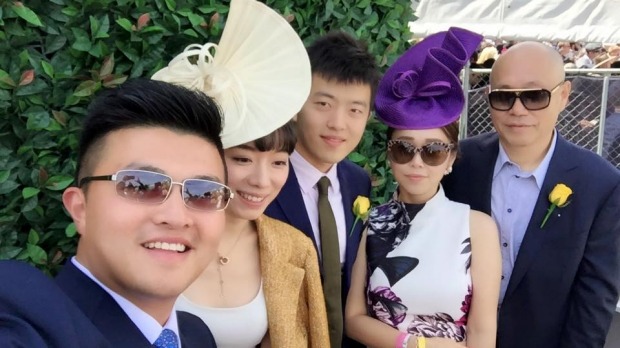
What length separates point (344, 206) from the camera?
2902 millimetres

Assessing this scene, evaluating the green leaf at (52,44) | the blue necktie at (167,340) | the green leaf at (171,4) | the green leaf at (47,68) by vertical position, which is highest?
the green leaf at (171,4)

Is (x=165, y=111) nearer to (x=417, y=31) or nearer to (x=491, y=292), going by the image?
(x=491, y=292)

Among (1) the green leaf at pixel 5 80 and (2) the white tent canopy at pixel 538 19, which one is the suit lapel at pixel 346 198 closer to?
(1) the green leaf at pixel 5 80

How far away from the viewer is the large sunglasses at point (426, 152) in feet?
8.39

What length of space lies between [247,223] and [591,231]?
5.03ft

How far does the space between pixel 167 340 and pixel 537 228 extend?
1817mm

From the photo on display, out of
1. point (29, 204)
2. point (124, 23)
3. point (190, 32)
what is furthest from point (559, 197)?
point (29, 204)

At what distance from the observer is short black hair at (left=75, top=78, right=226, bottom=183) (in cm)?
154

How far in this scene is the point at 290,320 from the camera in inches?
89.0

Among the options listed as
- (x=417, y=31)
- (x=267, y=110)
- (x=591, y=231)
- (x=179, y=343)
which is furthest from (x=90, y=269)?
(x=417, y=31)

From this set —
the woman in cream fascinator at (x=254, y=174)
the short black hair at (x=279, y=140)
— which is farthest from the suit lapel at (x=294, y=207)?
the short black hair at (x=279, y=140)

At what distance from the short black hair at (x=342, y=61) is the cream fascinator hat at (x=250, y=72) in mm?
472

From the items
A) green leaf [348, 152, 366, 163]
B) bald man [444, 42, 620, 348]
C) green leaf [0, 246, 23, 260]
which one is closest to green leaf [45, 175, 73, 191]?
green leaf [0, 246, 23, 260]

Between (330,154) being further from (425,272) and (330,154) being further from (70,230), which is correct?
(70,230)
